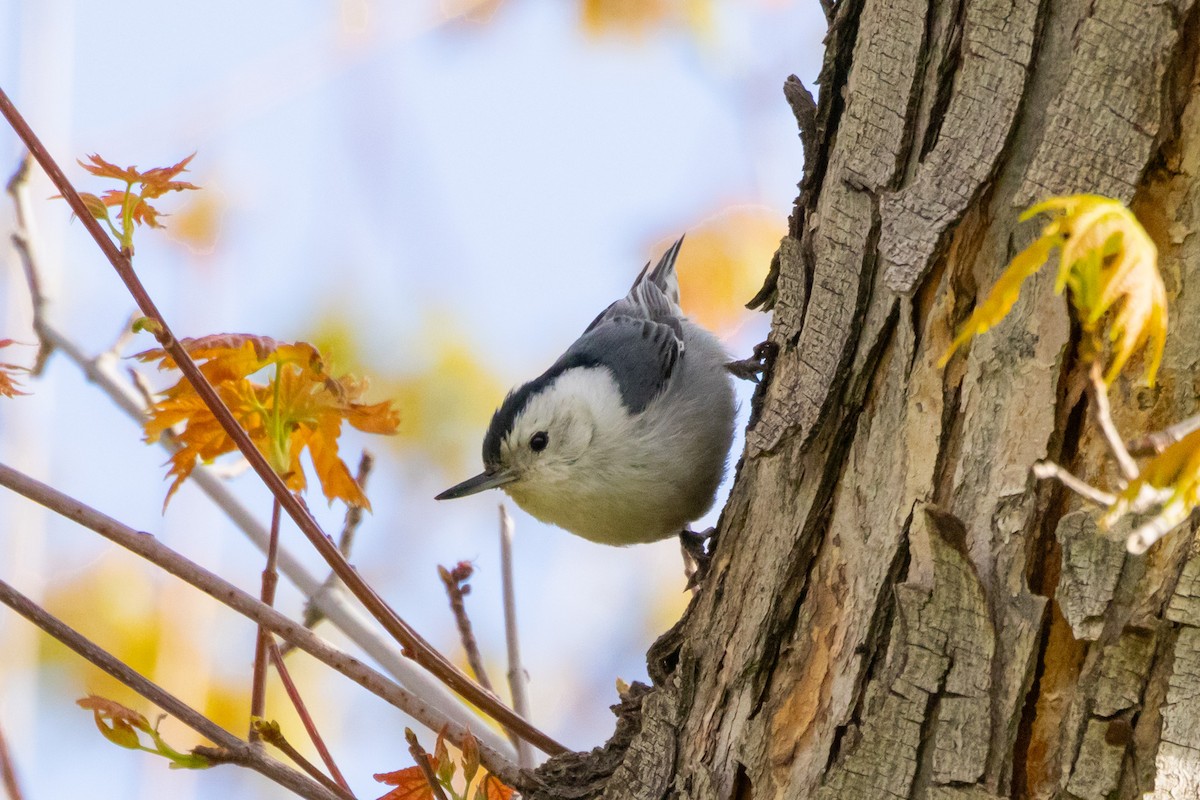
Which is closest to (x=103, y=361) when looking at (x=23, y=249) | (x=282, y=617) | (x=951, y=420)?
(x=23, y=249)

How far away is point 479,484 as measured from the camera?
2.90 m

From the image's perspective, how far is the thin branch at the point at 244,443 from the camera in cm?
134

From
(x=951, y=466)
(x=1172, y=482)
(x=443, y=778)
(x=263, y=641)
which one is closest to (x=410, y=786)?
(x=443, y=778)

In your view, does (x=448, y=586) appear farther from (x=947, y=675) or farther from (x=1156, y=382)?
(x=1156, y=382)

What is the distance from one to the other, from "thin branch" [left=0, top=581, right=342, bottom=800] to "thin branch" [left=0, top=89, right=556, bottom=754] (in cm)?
23

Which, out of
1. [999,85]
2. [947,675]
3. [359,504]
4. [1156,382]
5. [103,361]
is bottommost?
[947,675]

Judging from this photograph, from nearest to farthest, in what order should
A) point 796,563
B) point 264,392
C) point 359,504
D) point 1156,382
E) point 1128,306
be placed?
point 1128,306, point 1156,382, point 796,563, point 264,392, point 359,504

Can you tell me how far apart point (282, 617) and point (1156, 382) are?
1.12 meters

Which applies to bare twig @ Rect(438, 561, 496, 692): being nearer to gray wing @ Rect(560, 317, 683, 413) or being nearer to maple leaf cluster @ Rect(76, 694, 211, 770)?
maple leaf cluster @ Rect(76, 694, 211, 770)

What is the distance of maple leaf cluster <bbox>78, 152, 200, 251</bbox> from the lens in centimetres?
143

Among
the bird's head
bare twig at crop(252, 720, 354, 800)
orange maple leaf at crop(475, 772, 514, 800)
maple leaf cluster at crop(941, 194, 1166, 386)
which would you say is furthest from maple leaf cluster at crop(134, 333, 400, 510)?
the bird's head

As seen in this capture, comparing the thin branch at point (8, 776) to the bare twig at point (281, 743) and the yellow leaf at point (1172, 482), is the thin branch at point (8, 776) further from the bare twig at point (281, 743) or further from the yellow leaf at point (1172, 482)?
the yellow leaf at point (1172, 482)

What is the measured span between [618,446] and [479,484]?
38 centimetres

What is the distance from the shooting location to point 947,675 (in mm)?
1306
